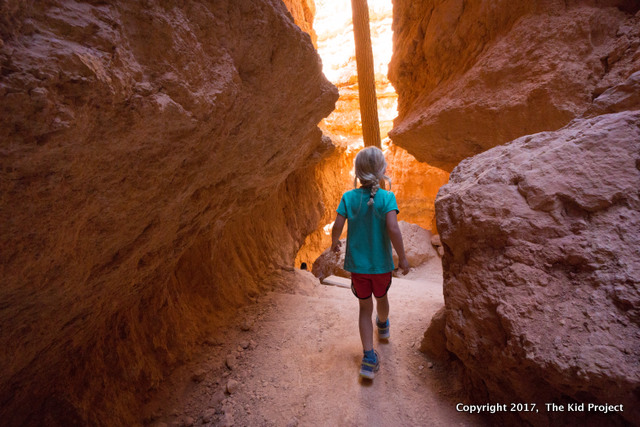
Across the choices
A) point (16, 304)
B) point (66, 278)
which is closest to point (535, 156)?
point (66, 278)

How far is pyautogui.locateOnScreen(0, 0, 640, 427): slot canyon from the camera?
1.08 m

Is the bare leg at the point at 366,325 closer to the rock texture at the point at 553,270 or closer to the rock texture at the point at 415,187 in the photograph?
the rock texture at the point at 553,270

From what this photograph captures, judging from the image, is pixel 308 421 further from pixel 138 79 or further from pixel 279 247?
pixel 279 247

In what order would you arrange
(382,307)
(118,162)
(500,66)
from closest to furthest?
(118,162) < (382,307) < (500,66)

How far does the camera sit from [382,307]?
2461 millimetres

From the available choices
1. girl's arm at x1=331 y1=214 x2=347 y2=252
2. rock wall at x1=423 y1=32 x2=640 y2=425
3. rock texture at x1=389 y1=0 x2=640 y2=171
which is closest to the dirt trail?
rock wall at x1=423 y1=32 x2=640 y2=425

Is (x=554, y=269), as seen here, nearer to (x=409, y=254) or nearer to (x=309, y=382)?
(x=309, y=382)

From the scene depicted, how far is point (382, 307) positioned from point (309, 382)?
774 millimetres

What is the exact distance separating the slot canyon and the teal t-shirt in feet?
1.20

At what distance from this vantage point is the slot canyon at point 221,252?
108 centimetres

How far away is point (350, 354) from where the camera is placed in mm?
2459

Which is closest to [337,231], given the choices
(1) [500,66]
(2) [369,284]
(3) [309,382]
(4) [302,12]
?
(2) [369,284]

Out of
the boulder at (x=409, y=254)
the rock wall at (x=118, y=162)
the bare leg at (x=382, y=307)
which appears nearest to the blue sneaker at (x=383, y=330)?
the bare leg at (x=382, y=307)

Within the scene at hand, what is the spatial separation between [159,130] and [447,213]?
1.69 m
